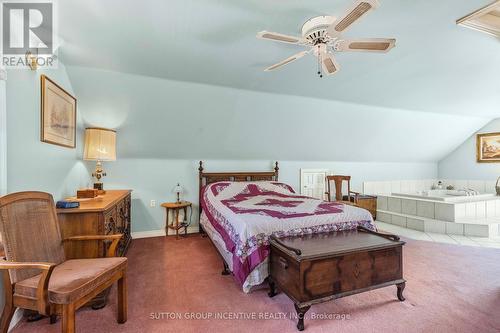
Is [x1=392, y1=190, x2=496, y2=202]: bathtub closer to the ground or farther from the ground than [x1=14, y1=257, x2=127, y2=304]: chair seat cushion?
farther from the ground

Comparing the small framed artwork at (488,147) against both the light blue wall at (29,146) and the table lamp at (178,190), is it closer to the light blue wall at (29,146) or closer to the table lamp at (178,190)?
the table lamp at (178,190)

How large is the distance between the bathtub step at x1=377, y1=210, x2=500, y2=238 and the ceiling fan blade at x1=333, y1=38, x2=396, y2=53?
3.95m

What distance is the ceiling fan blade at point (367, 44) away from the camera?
1697mm

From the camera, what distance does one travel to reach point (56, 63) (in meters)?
2.63

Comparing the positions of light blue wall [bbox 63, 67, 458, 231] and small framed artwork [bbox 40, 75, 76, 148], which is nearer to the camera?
small framed artwork [bbox 40, 75, 76, 148]

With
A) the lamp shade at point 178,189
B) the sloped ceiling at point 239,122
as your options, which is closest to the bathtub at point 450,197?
the sloped ceiling at point 239,122

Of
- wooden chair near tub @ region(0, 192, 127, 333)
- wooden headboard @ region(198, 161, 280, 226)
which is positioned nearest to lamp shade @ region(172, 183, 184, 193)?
wooden headboard @ region(198, 161, 280, 226)

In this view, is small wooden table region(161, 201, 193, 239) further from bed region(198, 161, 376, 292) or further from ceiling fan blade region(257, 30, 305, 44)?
ceiling fan blade region(257, 30, 305, 44)

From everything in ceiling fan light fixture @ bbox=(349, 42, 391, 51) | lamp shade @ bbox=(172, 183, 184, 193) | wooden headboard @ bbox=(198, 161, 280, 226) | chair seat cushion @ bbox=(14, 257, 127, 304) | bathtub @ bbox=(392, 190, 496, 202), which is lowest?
chair seat cushion @ bbox=(14, 257, 127, 304)

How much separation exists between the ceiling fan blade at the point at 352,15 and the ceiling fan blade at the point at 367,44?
0.59ft

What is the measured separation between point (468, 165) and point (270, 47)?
22.1 feet

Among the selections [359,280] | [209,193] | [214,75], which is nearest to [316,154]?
[209,193]

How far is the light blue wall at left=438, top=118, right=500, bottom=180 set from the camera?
18.9 feet

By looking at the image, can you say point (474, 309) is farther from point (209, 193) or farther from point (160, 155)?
point (160, 155)
